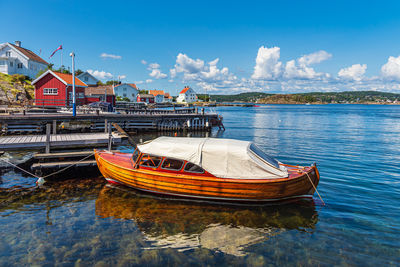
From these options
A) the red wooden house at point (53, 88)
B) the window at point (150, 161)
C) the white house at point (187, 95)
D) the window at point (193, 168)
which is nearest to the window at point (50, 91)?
the red wooden house at point (53, 88)

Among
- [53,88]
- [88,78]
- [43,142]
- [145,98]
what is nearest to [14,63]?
[88,78]

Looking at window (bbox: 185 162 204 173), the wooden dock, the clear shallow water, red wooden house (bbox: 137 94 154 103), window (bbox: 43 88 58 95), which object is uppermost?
red wooden house (bbox: 137 94 154 103)

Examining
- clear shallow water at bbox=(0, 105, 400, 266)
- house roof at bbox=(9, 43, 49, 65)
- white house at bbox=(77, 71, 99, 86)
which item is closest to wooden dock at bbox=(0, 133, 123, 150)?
clear shallow water at bbox=(0, 105, 400, 266)

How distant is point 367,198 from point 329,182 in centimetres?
247

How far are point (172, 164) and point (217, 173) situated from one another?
210cm

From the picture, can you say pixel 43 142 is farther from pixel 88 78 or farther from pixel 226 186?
pixel 88 78

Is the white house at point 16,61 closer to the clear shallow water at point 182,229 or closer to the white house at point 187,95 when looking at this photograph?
the clear shallow water at point 182,229

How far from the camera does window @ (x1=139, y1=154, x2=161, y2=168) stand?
10986 mm

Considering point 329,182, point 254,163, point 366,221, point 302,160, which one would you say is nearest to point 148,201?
point 254,163

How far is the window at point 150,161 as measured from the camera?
11.0m

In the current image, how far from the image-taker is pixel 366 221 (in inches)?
388

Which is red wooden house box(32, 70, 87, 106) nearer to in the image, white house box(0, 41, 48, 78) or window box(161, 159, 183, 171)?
white house box(0, 41, 48, 78)

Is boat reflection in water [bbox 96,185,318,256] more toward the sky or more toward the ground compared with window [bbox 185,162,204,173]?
more toward the ground

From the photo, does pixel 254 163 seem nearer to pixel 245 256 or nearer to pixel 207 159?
pixel 207 159
